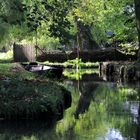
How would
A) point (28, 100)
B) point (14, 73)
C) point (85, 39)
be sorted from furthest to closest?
point (85, 39) → point (14, 73) → point (28, 100)

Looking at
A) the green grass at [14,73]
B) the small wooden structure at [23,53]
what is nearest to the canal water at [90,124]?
the green grass at [14,73]

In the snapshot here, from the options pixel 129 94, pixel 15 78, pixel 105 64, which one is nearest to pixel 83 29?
pixel 105 64

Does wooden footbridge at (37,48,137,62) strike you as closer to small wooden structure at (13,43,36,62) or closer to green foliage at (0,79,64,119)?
small wooden structure at (13,43,36,62)

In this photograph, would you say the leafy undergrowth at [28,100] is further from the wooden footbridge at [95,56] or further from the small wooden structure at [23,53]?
the small wooden structure at [23,53]

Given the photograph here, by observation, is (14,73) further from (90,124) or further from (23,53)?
(23,53)

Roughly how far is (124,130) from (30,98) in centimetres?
333

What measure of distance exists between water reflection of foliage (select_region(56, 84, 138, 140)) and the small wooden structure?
31.2 m

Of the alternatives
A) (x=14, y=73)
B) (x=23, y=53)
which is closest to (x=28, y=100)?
(x=14, y=73)

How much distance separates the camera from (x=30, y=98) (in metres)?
14.4

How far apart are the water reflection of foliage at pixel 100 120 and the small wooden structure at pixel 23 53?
3118cm

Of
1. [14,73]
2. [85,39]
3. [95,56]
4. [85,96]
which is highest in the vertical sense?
[85,39]

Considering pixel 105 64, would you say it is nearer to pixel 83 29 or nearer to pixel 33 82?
pixel 33 82

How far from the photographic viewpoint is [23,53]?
167 ft

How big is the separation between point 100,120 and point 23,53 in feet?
124
